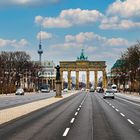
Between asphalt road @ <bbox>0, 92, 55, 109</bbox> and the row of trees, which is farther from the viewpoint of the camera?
the row of trees

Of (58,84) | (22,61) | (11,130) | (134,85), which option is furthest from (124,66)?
(11,130)

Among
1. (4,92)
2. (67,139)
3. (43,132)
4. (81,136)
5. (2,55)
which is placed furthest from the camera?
(2,55)

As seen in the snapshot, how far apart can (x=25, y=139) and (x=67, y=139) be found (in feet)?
4.86

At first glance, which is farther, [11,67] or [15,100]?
[11,67]

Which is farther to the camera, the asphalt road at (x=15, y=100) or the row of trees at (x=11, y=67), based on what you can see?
the row of trees at (x=11, y=67)

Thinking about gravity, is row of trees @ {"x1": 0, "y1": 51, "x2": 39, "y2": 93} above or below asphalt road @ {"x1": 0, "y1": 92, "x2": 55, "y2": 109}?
above

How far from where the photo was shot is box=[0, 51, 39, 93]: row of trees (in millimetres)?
112875

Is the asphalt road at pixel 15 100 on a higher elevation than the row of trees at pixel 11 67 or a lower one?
lower

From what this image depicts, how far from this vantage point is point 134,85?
12288 centimetres

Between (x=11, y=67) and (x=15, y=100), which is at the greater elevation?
(x=11, y=67)

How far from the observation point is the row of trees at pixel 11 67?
113 metres

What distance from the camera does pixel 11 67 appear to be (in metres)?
118

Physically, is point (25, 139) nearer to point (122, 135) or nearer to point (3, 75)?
A: point (122, 135)

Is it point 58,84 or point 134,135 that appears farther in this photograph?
point 58,84
